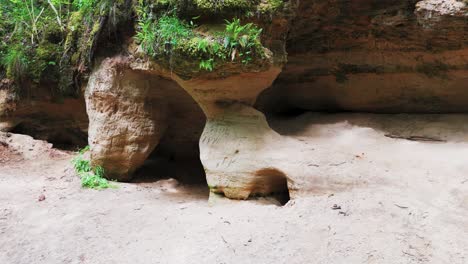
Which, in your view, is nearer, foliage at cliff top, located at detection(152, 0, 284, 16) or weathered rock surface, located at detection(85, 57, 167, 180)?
foliage at cliff top, located at detection(152, 0, 284, 16)

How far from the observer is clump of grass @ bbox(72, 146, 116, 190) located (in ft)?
19.8

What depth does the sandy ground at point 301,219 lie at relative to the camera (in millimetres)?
3541

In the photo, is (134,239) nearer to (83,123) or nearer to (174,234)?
(174,234)

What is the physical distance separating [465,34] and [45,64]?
7.53m

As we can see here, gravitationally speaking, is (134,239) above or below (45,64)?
below

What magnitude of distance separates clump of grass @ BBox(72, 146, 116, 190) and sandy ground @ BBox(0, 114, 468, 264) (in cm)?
32

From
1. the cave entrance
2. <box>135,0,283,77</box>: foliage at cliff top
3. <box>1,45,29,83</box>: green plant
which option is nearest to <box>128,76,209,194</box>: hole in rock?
the cave entrance

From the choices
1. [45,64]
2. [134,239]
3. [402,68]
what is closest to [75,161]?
[45,64]

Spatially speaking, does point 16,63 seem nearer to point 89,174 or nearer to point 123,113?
point 123,113

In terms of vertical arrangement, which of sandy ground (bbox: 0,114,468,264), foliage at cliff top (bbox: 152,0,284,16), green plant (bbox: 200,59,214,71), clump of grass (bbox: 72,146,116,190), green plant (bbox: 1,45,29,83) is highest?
foliage at cliff top (bbox: 152,0,284,16)

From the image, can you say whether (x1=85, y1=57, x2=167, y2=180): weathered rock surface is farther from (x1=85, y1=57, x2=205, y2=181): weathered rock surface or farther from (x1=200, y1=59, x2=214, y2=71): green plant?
(x1=200, y1=59, x2=214, y2=71): green plant

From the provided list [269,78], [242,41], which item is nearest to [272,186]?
[269,78]

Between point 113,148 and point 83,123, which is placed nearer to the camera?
point 113,148

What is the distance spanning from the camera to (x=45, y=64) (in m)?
7.47
